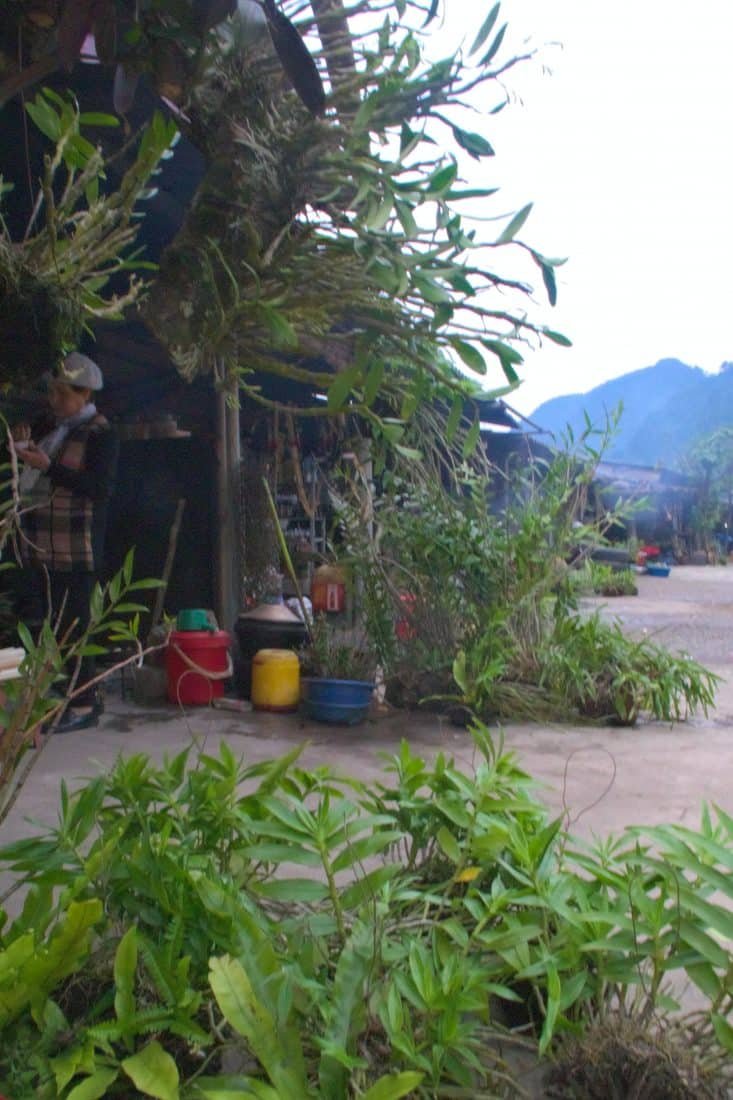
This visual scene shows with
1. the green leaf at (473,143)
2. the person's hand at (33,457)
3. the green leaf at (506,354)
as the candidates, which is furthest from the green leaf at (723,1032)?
the person's hand at (33,457)

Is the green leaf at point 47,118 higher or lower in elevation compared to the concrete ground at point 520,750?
higher

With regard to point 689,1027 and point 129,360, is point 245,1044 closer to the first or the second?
point 689,1027

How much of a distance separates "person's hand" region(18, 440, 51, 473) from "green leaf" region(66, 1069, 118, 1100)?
2.74 metres

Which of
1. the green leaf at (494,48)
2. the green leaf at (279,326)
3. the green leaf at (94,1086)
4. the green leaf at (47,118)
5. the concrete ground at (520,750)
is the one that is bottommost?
the concrete ground at (520,750)

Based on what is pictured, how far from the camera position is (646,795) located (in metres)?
3.18

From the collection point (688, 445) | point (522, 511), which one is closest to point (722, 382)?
point (688, 445)

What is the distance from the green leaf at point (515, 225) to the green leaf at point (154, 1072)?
57.8 inches

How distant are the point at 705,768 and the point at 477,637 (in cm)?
138

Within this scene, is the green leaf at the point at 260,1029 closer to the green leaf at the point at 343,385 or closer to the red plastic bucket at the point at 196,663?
the green leaf at the point at 343,385

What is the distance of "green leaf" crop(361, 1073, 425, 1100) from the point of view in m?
1.02

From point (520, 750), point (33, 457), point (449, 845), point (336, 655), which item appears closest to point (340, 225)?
point (449, 845)

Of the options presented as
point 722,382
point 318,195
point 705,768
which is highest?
point 722,382

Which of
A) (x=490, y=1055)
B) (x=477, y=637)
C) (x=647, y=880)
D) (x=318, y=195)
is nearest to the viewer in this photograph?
(x=490, y=1055)

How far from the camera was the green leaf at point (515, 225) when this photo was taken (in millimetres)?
1679
